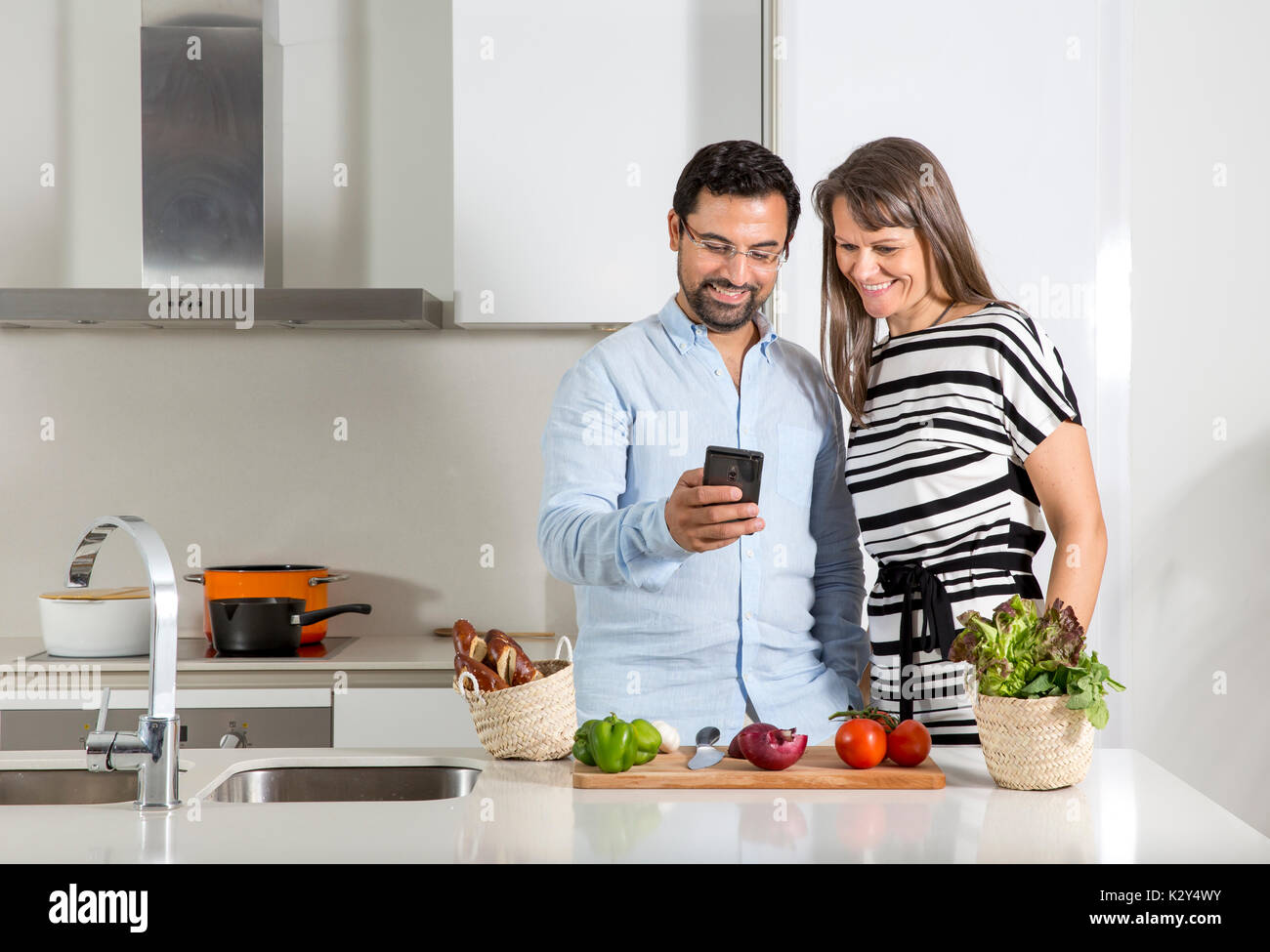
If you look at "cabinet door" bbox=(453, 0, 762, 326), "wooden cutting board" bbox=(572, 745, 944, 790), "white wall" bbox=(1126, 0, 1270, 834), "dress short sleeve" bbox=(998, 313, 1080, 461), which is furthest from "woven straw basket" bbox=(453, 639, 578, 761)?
"white wall" bbox=(1126, 0, 1270, 834)

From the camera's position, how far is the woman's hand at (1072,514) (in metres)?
1.62

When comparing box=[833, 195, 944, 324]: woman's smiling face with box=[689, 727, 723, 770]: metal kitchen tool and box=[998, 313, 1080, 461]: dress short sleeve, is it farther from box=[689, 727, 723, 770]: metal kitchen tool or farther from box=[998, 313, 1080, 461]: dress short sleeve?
box=[689, 727, 723, 770]: metal kitchen tool

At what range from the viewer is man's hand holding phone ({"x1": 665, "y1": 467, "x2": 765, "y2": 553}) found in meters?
1.40

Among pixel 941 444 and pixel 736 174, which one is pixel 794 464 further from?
pixel 736 174

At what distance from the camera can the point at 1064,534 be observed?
5.32 ft

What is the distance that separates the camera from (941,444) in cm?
167

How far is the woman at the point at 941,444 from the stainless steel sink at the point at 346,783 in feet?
2.19

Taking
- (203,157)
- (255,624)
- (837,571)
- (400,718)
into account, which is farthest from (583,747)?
(203,157)

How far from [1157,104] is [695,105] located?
938 millimetres

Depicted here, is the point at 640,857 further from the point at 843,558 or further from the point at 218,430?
the point at 218,430

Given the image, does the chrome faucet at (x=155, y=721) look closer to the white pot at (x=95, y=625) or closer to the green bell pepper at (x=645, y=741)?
the green bell pepper at (x=645, y=741)

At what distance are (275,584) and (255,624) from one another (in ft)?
0.50

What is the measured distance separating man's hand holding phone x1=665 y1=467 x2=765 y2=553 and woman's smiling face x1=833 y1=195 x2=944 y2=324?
1.70ft

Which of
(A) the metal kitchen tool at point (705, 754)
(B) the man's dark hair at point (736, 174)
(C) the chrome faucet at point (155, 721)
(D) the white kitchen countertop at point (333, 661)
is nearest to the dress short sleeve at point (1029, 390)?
(B) the man's dark hair at point (736, 174)
